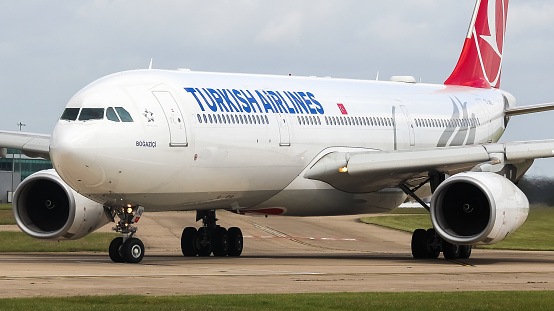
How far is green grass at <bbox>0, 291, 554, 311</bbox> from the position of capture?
13.6 m

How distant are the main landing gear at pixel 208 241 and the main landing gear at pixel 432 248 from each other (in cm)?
436

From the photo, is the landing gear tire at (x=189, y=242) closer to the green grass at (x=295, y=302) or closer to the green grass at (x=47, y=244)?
the green grass at (x=47, y=244)

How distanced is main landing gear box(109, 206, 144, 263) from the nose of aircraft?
139 centimetres

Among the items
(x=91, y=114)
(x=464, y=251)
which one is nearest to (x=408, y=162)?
(x=464, y=251)

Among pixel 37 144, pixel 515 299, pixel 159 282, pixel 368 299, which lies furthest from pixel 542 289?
pixel 37 144

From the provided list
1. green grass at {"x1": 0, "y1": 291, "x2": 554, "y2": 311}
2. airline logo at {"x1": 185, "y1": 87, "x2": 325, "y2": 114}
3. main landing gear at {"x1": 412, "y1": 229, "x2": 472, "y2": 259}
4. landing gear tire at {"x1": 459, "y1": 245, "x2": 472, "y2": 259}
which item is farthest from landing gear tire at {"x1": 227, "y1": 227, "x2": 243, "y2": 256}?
green grass at {"x1": 0, "y1": 291, "x2": 554, "y2": 311}

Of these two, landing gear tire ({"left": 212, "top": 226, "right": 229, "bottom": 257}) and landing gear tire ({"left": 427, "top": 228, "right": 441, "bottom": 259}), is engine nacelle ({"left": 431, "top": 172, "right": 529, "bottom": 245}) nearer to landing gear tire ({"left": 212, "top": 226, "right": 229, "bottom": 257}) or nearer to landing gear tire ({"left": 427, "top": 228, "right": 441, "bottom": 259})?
landing gear tire ({"left": 427, "top": 228, "right": 441, "bottom": 259})

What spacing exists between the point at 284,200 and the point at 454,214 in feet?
12.7

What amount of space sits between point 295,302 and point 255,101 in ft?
36.0

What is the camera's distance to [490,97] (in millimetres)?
34094

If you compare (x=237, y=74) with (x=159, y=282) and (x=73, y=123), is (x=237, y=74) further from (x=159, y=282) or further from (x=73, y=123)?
(x=159, y=282)

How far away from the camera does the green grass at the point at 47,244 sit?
99.2ft

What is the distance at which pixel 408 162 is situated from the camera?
82.6 ft

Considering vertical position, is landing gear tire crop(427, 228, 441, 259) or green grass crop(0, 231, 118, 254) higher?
landing gear tire crop(427, 228, 441, 259)
